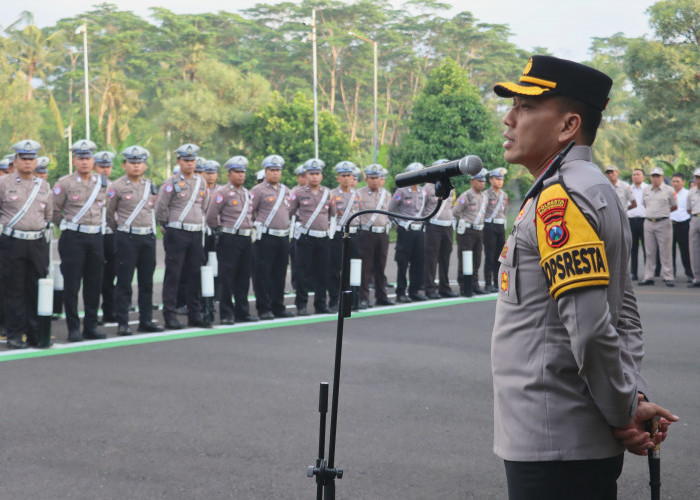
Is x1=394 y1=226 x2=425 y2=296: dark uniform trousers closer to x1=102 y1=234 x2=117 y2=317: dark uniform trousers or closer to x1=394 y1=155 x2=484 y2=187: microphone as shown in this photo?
x1=102 y1=234 x2=117 y2=317: dark uniform trousers

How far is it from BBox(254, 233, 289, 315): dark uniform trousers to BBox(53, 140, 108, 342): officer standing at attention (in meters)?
2.41

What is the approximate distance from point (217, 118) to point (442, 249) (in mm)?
36654

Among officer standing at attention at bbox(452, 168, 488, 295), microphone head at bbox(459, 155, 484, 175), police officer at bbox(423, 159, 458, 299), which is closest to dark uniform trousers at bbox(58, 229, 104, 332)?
police officer at bbox(423, 159, 458, 299)

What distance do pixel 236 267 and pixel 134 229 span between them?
152 centimetres

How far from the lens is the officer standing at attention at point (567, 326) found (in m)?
2.28

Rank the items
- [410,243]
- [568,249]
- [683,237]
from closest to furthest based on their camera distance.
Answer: [568,249], [410,243], [683,237]

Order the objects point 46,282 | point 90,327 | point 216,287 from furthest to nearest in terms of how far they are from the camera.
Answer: point 216,287, point 90,327, point 46,282

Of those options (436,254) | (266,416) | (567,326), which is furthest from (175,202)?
(567,326)

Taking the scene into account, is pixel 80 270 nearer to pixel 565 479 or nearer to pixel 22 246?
pixel 22 246

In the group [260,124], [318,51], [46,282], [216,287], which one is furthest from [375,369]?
[318,51]

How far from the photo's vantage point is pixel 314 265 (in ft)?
41.8

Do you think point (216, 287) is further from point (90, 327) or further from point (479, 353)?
point (479, 353)

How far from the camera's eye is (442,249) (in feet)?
48.4

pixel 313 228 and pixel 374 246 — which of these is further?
pixel 374 246
